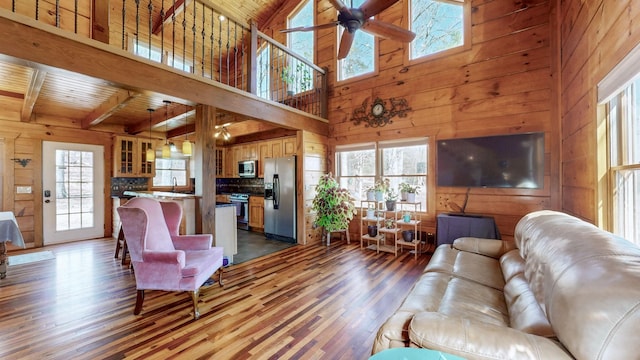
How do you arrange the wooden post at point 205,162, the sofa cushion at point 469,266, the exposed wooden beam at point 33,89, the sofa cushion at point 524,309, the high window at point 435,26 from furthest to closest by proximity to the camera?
the high window at point 435,26 → the wooden post at point 205,162 → the exposed wooden beam at point 33,89 → the sofa cushion at point 469,266 → the sofa cushion at point 524,309

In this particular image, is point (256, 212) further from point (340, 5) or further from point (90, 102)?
point (340, 5)

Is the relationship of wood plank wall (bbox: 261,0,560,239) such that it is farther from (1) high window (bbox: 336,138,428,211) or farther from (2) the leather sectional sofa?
(2) the leather sectional sofa

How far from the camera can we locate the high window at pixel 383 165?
14.3ft

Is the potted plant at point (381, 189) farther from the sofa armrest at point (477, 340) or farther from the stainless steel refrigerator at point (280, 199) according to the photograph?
the sofa armrest at point (477, 340)

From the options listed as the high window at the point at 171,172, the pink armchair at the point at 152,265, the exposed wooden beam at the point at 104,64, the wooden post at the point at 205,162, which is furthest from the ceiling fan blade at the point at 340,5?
the high window at the point at 171,172

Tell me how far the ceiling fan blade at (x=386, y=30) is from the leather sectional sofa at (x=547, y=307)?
7.95ft

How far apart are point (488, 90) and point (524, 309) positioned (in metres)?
3.44

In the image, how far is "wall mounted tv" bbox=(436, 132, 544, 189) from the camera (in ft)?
10.9

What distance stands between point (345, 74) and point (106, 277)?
16.8 feet

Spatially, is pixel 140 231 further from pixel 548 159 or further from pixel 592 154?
pixel 548 159

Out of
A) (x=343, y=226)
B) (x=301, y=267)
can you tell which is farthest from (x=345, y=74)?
(x=301, y=267)

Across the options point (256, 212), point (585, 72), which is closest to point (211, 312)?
point (256, 212)

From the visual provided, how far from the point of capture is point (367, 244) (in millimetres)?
4770

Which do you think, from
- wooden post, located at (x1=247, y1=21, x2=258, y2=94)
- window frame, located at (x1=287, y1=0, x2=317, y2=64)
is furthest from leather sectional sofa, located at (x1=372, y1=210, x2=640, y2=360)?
Answer: window frame, located at (x1=287, y1=0, x2=317, y2=64)
